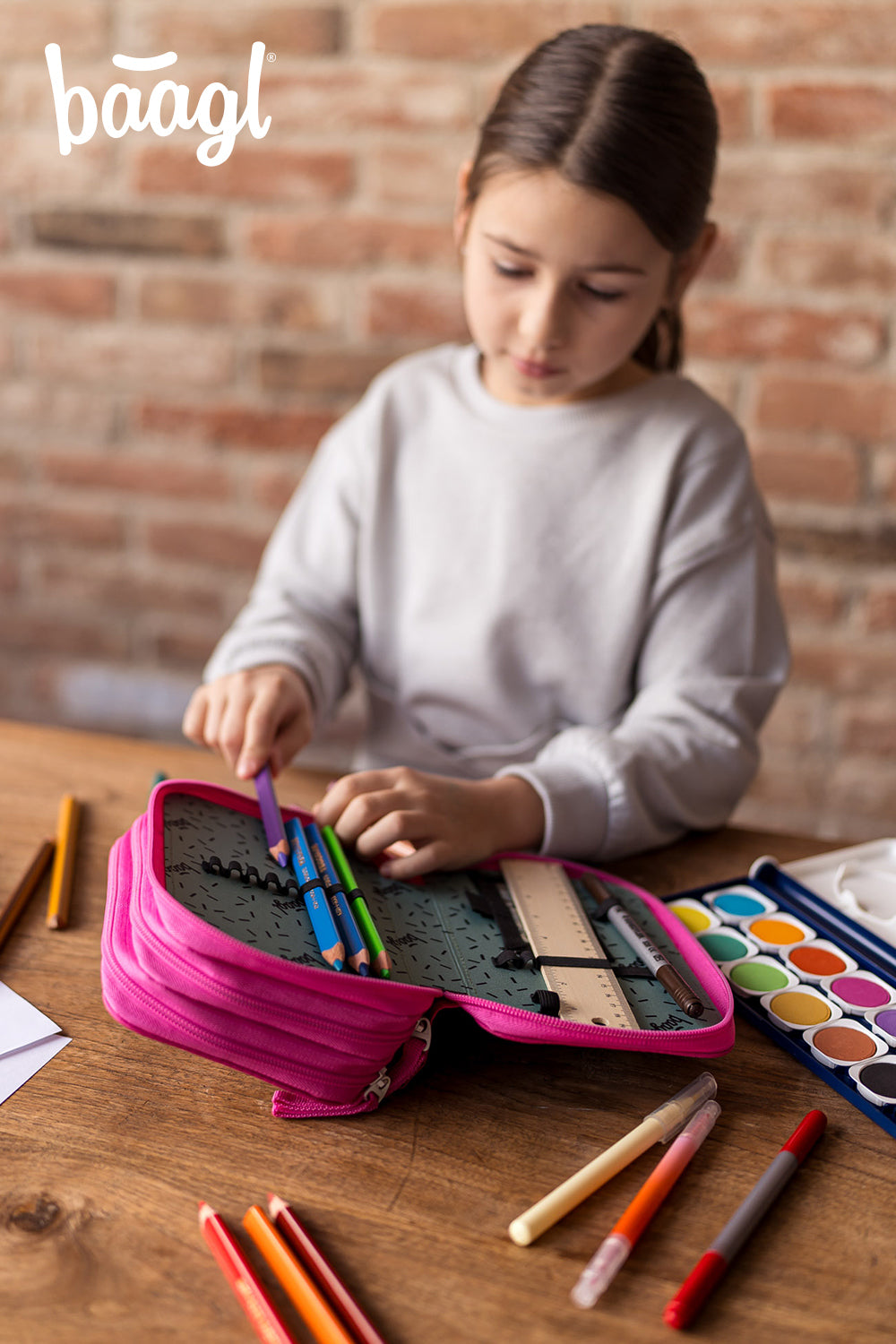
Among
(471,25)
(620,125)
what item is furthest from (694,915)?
(471,25)

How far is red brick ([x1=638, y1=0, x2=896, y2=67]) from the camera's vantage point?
→ 1.05 meters

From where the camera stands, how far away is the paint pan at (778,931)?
55 cm

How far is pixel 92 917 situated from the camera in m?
0.57

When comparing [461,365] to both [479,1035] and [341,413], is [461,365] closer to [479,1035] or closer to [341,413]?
[341,413]

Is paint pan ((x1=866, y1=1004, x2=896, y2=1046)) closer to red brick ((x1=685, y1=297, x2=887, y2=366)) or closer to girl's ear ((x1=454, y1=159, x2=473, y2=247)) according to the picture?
girl's ear ((x1=454, y1=159, x2=473, y2=247))

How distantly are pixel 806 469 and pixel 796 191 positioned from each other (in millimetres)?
275

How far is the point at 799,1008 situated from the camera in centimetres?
51

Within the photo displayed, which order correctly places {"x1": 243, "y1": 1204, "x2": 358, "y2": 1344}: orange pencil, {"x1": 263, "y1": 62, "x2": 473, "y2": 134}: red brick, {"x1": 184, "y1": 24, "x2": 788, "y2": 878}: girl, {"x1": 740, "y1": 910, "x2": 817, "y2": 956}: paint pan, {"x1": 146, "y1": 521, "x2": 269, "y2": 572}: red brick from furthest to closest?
{"x1": 146, "y1": 521, "x2": 269, "y2": 572}: red brick
{"x1": 263, "y1": 62, "x2": 473, "y2": 134}: red brick
{"x1": 184, "y1": 24, "x2": 788, "y2": 878}: girl
{"x1": 740, "y1": 910, "x2": 817, "y2": 956}: paint pan
{"x1": 243, "y1": 1204, "x2": 358, "y2": 1344}: orange pencil

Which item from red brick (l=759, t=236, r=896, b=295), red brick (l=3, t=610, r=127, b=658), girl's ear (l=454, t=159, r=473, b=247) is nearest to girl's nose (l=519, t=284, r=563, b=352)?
girl's ear (l=454, t=159, r=473, b=247)

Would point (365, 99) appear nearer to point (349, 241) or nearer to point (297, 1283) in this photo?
point (349, 241)

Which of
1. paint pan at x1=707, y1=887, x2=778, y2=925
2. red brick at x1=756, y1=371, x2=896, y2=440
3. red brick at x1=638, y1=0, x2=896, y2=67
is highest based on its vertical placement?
red brick at x1=638, y1=0, x2=896, y2=67

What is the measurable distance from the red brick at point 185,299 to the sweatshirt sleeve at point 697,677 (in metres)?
0.70

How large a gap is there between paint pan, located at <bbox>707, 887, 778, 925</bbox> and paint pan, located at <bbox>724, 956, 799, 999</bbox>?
0.12ft

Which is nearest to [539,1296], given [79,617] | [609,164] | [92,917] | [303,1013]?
[303,1013]
